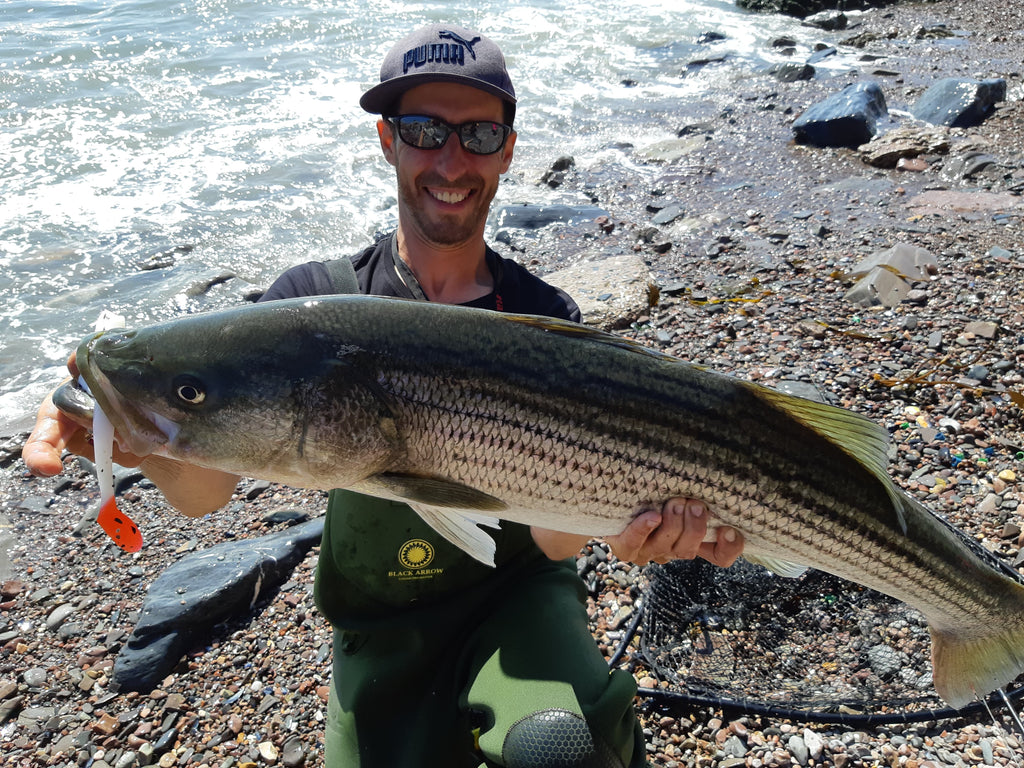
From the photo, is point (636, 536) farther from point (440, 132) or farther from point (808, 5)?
point (808, 5)

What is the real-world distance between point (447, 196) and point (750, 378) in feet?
11.7

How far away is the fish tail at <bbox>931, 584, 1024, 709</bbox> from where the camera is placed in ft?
9.82

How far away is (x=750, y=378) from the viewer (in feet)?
20.6

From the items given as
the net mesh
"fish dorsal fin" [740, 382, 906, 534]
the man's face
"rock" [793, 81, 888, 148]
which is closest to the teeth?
the man's face

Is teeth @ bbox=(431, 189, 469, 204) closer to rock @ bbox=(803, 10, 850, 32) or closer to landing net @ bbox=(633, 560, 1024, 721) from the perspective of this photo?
landing net @ bbox=(633, 560, 1024, 721)

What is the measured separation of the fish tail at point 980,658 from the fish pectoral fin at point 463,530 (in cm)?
192

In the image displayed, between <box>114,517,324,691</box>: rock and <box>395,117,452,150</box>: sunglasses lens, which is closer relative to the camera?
<box>395,117,452,150</box>: sunglasses lens

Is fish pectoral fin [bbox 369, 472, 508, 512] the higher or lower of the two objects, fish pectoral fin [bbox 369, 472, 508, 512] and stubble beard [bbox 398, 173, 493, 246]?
the lower

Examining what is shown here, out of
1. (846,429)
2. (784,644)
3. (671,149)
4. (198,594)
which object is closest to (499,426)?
(846,429)

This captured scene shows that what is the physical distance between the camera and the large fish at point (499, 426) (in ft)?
8.34

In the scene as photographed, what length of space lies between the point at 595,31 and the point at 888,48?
8274 mm

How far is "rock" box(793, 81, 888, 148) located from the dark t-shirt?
35.1 feet

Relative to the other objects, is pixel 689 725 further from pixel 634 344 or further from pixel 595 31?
pixel 595 31

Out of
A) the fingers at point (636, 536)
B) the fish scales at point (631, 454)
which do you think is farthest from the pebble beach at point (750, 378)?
the fish scales at point (631, 454)
